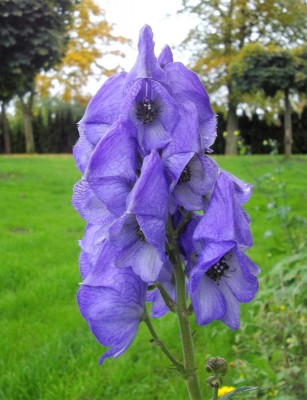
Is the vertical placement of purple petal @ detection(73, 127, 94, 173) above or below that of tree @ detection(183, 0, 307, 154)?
below

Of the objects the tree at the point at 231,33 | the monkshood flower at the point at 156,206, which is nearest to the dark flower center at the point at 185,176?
the monkshood flower at the point at 156,206

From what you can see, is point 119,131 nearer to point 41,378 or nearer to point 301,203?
point 41,378

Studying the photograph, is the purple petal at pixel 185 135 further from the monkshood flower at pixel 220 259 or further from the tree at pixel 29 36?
the tree at pixel 29 36

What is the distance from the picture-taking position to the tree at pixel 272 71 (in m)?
15.9

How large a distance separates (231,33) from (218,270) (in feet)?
76.8

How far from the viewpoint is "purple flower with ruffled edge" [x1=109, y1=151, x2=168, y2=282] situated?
79 centimetres

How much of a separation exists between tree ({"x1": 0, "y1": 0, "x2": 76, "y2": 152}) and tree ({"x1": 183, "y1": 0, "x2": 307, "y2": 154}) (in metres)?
11.4

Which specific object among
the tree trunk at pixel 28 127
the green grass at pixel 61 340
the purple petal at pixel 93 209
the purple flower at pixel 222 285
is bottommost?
the green grass at pixel 61 340

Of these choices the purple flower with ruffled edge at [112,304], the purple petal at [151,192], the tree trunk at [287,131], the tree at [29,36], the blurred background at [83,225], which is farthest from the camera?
the tree trunk at [287,131]

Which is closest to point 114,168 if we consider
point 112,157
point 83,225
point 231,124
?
point 112,157

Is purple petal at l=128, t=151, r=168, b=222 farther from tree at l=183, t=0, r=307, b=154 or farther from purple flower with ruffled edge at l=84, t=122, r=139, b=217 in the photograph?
tree at l=183, t=0, r=307, b=154

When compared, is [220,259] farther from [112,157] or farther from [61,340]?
[61,340]

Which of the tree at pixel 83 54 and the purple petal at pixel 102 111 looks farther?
the tree at pixel 83 54

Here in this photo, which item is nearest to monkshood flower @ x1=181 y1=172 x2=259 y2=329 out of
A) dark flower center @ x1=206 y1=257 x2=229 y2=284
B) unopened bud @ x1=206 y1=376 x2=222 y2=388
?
dark flower center @ x1=206 y1=257 x2=229 y2=284
